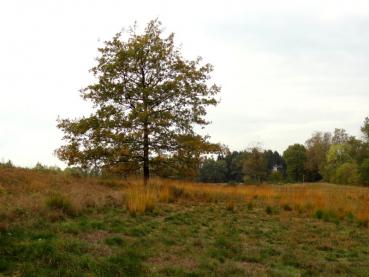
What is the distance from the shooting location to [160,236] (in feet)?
35.0

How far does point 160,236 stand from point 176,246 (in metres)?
0.70

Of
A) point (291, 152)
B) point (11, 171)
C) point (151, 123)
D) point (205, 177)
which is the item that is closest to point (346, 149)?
point (291, 152)

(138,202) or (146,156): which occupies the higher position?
(146,156)

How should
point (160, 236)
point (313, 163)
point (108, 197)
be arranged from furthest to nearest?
1. point (313, 163)
2. point (108, 197)
3. point (160, 236)

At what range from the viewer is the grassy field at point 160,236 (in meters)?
8.12

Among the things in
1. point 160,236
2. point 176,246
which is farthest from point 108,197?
point 176,246

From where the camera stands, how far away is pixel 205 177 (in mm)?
116312

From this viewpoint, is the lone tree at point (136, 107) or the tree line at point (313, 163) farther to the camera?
the tree line at point (313, 163)

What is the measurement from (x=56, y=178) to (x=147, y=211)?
5.30 meters

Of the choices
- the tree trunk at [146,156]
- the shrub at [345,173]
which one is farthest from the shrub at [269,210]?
the shrub at [345,173]

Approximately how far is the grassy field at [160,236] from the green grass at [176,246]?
2 centimetres

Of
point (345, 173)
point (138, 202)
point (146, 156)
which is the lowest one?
point (138, 202)

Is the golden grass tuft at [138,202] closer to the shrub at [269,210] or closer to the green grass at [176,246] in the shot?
the green grass at [176,246]

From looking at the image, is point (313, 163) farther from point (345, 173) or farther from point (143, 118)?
point (143, 118)
